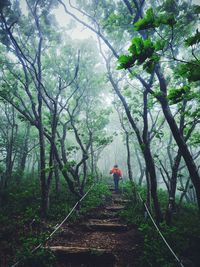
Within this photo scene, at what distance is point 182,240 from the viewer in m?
6.04

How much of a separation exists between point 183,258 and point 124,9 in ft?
28.0

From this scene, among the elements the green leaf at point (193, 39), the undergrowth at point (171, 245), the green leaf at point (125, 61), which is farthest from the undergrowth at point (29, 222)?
the green leaf at point (193, 39)

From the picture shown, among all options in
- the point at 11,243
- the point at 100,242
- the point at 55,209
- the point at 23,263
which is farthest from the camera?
the point at 55,209

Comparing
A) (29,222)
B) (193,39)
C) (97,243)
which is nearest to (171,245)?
(97,243)

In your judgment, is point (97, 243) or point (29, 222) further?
point (29, 222)

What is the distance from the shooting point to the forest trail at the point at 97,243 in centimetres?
512

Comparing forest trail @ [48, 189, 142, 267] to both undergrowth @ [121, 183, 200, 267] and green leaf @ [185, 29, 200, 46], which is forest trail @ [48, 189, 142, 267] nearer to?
undergrowth @ [121, 183, 200, 267]

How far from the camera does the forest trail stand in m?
5.12

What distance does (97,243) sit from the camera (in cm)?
645

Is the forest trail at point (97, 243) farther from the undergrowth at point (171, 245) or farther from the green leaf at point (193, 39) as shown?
the green leaf at point (193, 39)

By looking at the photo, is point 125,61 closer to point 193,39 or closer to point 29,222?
point 193,39

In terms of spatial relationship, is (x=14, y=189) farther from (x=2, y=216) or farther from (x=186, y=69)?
(x=186, y=69)

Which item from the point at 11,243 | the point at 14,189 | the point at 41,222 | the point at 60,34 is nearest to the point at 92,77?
the point at 60,34

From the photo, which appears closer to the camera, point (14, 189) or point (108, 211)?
point (108, 211)
